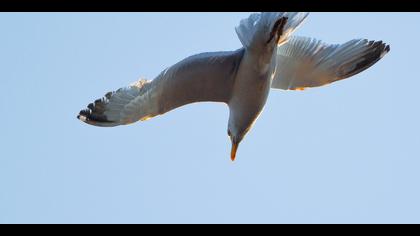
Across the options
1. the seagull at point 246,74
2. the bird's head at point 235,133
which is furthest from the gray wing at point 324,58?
the bird's head at point 235,133

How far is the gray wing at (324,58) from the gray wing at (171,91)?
0.67m

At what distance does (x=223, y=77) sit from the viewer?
5062mm

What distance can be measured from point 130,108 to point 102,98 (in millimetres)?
244

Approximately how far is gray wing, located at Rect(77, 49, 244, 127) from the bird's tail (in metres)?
0.21

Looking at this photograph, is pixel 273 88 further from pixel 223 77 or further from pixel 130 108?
pixel 130 108

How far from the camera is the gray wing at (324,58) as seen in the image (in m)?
5.46

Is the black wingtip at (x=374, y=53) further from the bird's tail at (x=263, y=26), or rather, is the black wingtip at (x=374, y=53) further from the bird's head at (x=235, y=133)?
the bird's head at (x=235, y=133)

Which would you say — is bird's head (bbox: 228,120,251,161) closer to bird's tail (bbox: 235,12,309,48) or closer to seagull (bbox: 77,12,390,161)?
seagull (bbox: 77,12,390,161)

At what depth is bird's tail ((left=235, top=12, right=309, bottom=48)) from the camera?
467 cm

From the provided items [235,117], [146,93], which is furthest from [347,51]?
[146,93]

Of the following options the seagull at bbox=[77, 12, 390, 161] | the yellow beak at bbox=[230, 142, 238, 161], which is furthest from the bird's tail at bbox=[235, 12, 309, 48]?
the yellow beak at bbox=[230, 142, 238, 161]

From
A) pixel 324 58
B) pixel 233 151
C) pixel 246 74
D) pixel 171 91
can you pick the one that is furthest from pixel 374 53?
pixel 171 91

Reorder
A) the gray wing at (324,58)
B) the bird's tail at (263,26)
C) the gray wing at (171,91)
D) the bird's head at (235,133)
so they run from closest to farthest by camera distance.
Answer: the bird's tail at (263,26)
the gray wing at (171,91)
the bird's head at (235,133)
the gray wing at (324,58)

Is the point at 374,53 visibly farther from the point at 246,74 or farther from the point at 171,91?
the point at 171,91
